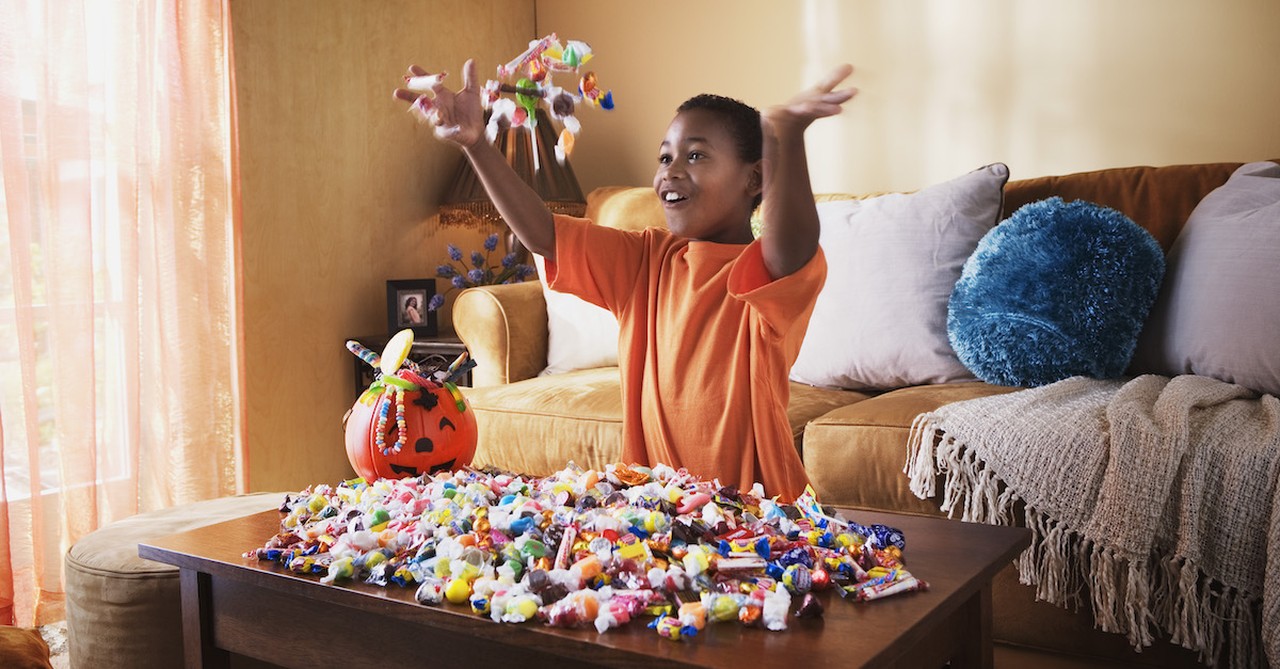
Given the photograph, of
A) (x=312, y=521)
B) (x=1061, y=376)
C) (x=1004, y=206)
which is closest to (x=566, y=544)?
(x=312, y=521)

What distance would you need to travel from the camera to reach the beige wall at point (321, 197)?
2.80 meters

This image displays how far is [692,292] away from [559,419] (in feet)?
2.55

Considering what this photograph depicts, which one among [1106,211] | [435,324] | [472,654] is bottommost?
[472,654]

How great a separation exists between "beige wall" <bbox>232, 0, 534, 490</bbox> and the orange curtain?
13cm

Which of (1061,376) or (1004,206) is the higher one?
(1004,206)

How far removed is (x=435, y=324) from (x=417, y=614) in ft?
7.29

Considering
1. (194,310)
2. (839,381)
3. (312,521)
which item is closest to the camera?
(312,521)

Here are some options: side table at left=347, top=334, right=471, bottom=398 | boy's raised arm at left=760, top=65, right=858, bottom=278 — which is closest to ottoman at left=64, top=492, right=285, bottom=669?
boy's raised arm at left=760, top=65, right=858, bottom=278

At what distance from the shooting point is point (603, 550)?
96 centimetres

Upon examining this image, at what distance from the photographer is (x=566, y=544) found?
38.9 inches

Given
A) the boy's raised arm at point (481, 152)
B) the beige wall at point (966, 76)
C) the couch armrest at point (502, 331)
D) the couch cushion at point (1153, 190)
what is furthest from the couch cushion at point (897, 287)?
the boy's raised arm at point (481, 152)

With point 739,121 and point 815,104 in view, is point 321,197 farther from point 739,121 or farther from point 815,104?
point 815,104

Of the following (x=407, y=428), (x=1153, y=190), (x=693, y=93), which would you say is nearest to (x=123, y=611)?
(x=407, y=428)

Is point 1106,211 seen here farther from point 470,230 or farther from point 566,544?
point 470,230
